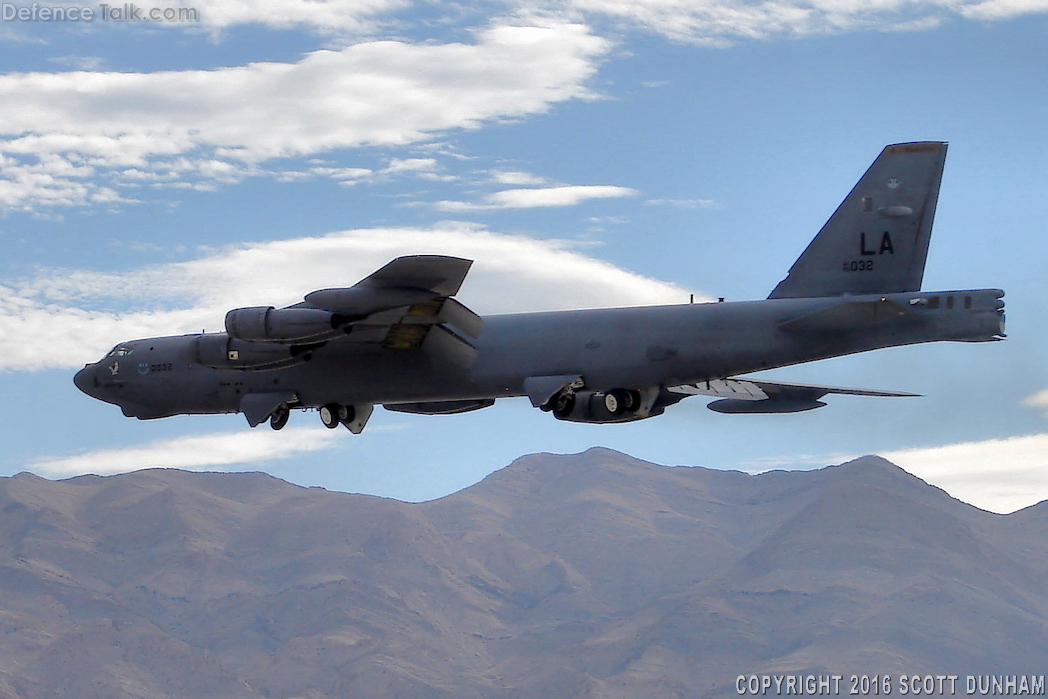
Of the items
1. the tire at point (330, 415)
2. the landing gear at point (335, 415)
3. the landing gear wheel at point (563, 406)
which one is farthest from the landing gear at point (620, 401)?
the tire at point (330, 415)

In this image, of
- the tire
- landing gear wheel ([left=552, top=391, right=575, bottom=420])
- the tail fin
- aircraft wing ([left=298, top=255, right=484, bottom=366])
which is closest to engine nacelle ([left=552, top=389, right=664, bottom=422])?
landing gear wheel ([left=552, top=391, right=575, bottom=420])

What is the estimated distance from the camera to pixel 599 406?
35.5m

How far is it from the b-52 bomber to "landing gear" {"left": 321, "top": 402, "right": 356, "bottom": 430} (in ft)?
0.14

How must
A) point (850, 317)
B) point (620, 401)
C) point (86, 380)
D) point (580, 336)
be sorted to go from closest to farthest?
point (850, 317) → point (580, 336) → point (620, 401) → point (86, 380)

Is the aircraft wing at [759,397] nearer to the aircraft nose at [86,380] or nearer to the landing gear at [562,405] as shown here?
the landing gear at [562,405]

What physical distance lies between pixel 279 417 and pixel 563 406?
7.69 m

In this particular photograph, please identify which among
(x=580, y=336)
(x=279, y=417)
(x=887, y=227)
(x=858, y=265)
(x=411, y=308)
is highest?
(x=887, y=227)

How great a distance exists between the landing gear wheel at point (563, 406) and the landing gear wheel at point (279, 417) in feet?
23.7

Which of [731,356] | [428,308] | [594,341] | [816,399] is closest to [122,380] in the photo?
[428,308]

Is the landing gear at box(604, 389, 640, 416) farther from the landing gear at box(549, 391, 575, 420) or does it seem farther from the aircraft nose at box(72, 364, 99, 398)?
the aircraft nose at box(72, 364, 99, 398)

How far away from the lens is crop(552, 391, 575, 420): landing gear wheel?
116 ft

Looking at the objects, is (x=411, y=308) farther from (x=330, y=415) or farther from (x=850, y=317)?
(x=850, y=317)

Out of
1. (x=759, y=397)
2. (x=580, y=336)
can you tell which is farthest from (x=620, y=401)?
(x=759, y=397)

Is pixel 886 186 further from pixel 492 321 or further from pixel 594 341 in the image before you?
pixel 492 321
